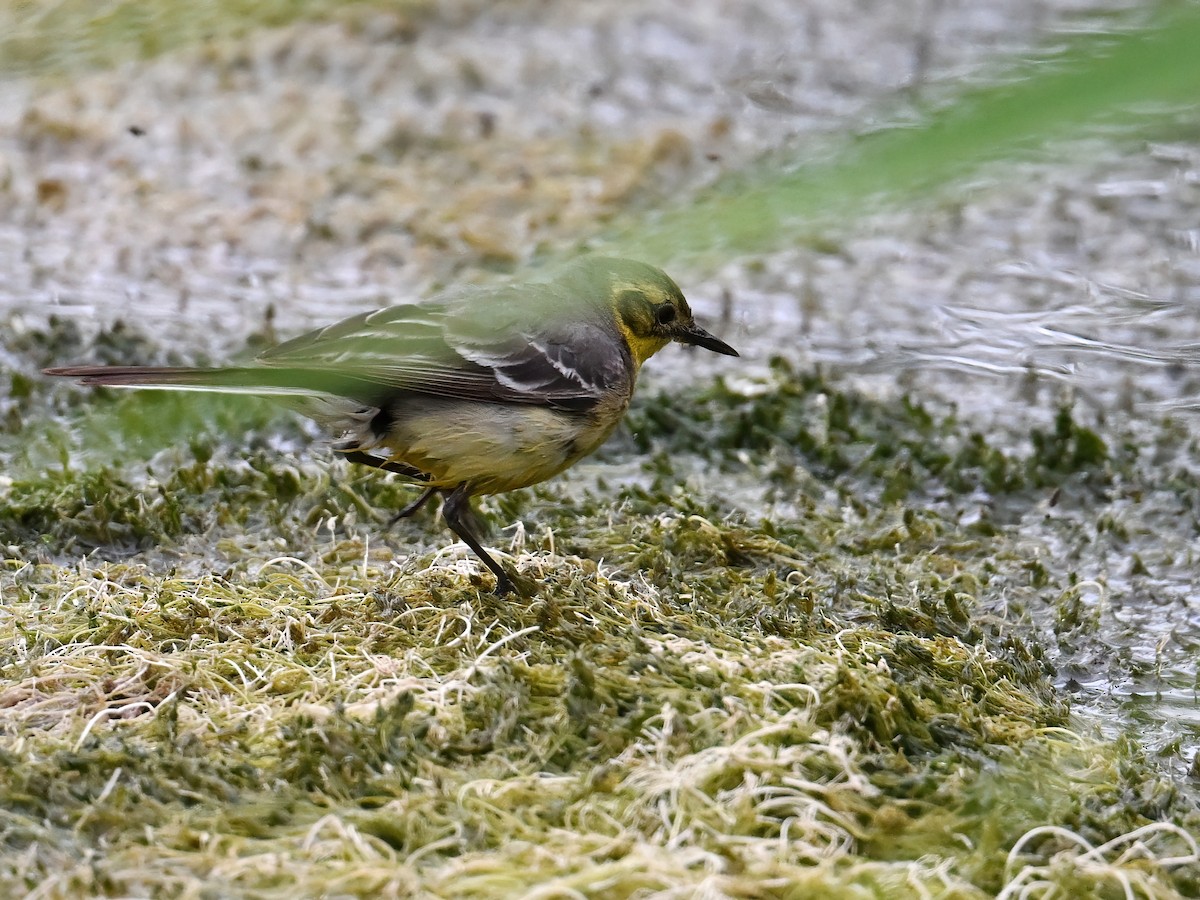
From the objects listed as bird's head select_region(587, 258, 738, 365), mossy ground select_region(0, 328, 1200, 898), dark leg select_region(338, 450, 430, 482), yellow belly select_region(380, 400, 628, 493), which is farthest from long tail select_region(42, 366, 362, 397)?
bird's head select_region(587, 258, 738, 365)

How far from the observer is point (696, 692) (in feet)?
12.2

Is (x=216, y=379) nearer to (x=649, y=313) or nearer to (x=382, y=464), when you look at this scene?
(x=382, y=464)

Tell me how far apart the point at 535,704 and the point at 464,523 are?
3.69ft

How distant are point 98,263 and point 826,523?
559 cm

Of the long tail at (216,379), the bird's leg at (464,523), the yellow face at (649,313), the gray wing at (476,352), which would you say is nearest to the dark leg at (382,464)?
the bird's leg at (464,523)

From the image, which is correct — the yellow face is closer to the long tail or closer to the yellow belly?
the yellow belly

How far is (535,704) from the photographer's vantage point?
3.75 metres

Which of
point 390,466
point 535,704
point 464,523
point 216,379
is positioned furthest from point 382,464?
point 535,704

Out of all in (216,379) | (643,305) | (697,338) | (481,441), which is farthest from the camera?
(697,338)

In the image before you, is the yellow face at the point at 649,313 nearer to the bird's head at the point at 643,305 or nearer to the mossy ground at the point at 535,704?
the bird's head at the point at 643,305

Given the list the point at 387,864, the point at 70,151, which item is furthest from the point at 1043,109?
the point at 70,151

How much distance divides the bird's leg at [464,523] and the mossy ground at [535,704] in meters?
0.11

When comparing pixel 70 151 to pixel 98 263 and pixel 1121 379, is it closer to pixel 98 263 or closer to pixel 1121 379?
pixel 98 263

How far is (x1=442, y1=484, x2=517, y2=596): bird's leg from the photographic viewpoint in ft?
14.9
